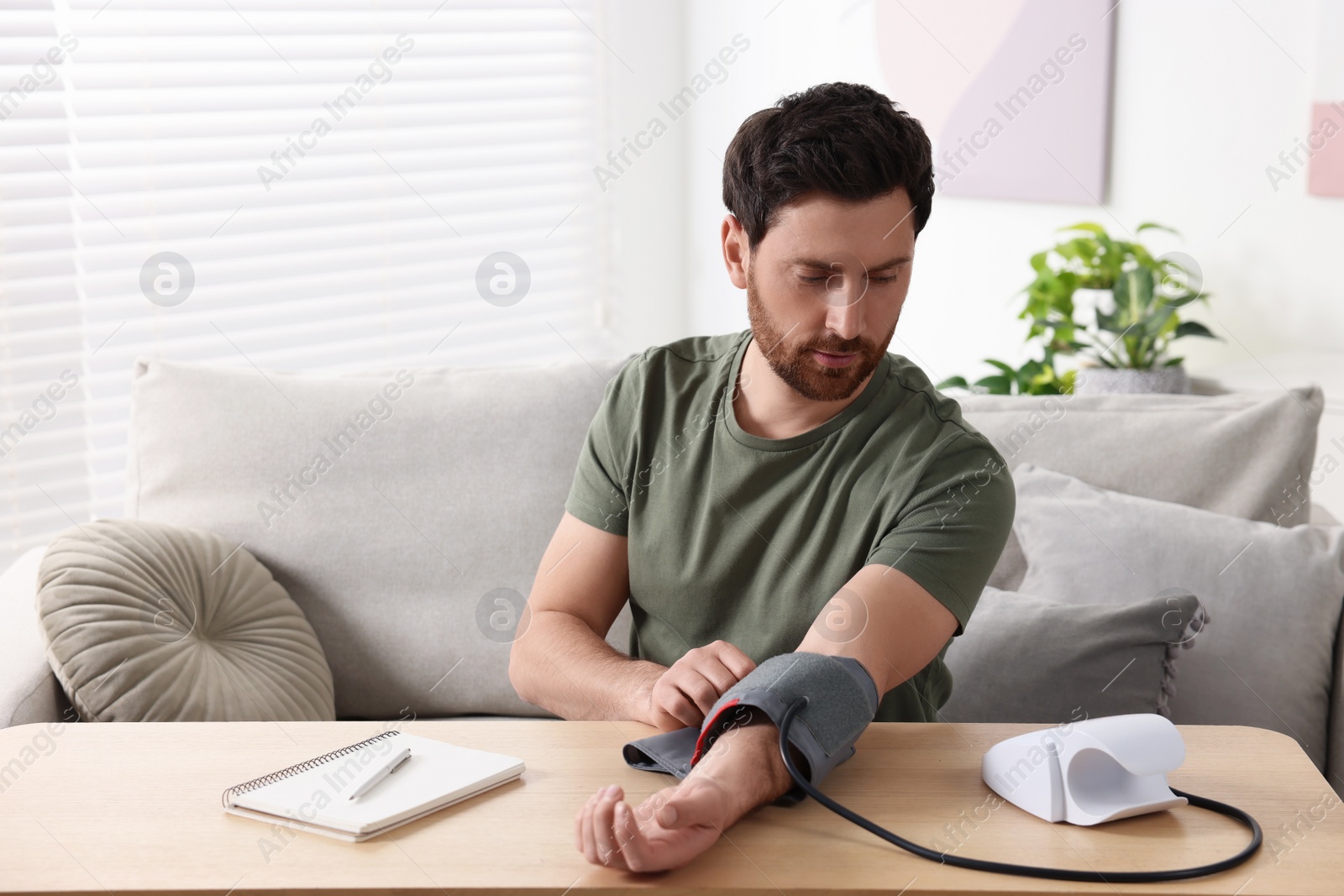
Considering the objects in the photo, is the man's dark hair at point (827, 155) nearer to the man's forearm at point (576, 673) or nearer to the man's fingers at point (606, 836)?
the man's forearm at point (576, 673)

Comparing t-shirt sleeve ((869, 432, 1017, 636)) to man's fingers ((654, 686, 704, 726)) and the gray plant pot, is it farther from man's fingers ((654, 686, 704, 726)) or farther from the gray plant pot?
the gray plant pot

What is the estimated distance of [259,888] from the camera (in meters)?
0.88

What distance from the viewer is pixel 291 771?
1059 mm

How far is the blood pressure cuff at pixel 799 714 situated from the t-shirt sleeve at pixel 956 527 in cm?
26

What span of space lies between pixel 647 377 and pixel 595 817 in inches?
32.6

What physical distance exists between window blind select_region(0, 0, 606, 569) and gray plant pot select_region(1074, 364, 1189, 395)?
185 centimetres

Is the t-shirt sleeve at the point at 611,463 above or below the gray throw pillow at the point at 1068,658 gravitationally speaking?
above


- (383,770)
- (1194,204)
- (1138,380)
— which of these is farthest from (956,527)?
(1194,204)

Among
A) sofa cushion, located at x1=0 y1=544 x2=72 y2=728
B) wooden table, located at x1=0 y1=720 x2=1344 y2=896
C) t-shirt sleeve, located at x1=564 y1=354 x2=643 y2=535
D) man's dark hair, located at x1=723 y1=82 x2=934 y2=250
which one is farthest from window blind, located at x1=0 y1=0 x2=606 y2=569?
man's dark hair, located at x1=723 y1=82 x2=934 y2=250

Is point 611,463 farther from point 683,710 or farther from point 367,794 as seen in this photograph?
point 367,794

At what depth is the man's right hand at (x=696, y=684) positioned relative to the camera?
1127 millimetres

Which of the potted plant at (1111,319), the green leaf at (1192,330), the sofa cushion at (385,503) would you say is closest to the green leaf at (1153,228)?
the potted plant at (1111,319)

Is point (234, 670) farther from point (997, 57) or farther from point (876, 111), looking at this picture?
point (997, 57)

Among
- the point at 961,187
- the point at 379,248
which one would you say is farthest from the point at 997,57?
the point at 379,248
